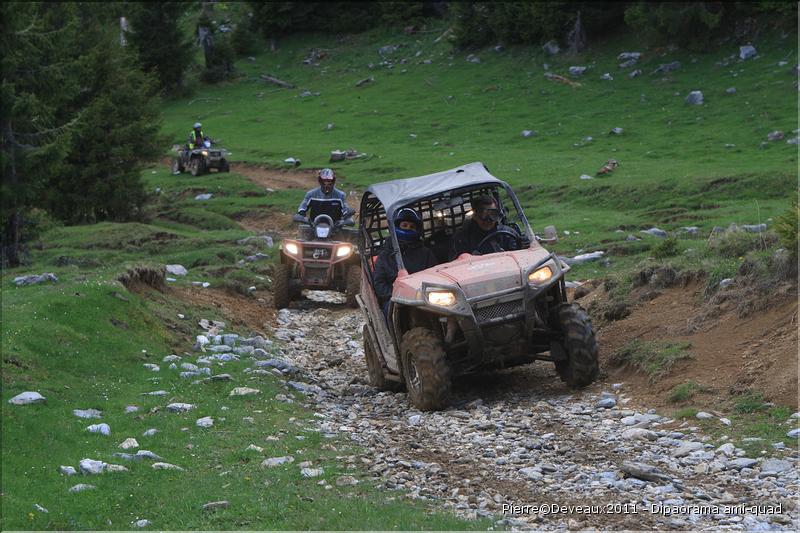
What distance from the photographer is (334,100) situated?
58688 mm

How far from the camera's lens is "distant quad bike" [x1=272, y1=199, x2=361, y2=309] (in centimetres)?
2147

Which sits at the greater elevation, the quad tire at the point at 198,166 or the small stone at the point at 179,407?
the small stone at the point at 179,407

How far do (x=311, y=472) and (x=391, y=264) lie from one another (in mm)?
4133

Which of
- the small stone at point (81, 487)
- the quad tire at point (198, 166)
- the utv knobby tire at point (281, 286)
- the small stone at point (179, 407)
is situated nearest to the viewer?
the small stone at point (81, 487)

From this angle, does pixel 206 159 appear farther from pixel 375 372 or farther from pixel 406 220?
pixel 406 220

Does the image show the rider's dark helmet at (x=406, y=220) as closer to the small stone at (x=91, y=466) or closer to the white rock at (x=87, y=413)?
the white rock at (x=87, y=413)

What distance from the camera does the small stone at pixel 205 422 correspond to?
1200 cm

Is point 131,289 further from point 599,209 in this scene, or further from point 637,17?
point 637,17

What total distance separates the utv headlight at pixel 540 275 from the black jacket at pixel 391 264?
5.77 feet

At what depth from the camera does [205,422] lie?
476 inches

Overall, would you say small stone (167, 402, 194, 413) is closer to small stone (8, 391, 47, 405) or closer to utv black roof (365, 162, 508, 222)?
small stone (8, 391, 47, 405)

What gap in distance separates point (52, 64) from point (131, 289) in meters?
11.9

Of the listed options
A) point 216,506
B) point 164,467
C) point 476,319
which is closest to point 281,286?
point 476,319

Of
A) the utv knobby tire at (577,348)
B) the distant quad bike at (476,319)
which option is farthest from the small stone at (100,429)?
the utv knobby tire at (577,348)
